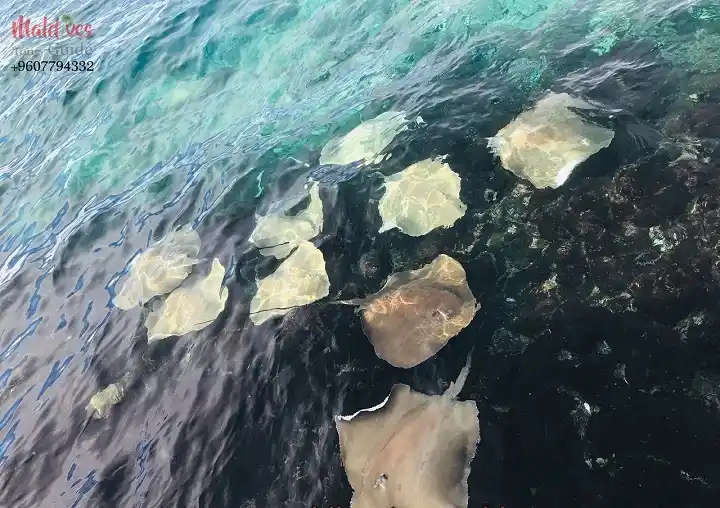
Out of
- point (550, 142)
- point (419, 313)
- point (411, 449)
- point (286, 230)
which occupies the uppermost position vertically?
point (550, 142)

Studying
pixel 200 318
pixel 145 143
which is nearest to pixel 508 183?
pixel 200 318

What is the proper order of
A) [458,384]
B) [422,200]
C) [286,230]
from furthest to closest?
[286,230]
[422,200]
[458,384]

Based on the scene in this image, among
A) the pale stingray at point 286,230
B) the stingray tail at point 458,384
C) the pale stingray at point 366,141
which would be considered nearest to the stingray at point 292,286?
the pale stingray at point 286,230

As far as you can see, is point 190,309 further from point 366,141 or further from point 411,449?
point 366,141

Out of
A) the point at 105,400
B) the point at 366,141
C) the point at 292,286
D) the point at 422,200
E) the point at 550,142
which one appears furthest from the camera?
the point at 366,141

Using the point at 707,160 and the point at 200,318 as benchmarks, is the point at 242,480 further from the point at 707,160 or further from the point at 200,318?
Answer: the point at 707,160

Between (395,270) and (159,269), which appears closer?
(395,270)

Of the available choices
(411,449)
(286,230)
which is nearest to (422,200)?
(286,230)
